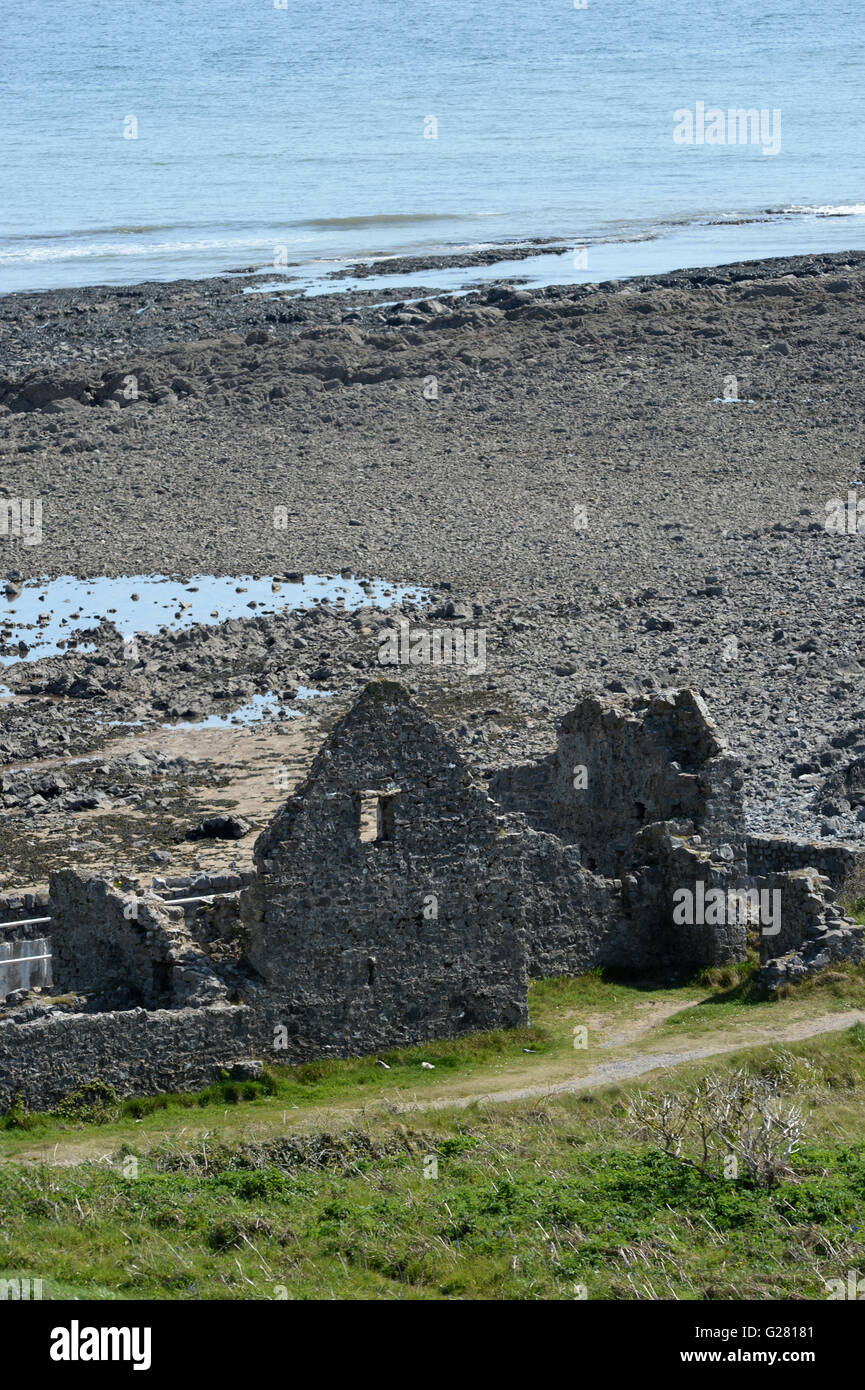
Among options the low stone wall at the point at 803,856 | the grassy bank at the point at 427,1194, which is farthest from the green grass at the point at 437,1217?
the low stone wall at the point at 803,856

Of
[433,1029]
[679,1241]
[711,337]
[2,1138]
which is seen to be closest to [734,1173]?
[679,1241]

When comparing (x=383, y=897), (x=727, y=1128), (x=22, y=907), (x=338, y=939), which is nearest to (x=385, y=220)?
(x=22, y=907)

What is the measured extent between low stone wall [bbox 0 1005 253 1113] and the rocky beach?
10626 millimetres

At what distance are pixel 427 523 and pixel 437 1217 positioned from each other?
136 ft

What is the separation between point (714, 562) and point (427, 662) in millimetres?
10579

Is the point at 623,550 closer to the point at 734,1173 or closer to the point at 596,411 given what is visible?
the point at 596,411

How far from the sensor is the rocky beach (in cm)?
3909

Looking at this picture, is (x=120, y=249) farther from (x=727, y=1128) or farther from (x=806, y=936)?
(x=727, y=1128)

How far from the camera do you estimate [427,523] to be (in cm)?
5828

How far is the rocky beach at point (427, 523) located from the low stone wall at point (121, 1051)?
10626 millimetres

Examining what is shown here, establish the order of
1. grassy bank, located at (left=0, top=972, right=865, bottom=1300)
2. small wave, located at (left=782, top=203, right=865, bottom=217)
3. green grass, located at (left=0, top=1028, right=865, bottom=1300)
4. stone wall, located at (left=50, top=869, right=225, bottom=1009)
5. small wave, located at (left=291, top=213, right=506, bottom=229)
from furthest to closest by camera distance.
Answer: small wave, located at (left=291, top=213, right=506, bottom=229), small wave, located at (left=782, top=203, right=865, bottom=217), stone wall, located at (left=50, top=869, right=225, bottom=1009), grassy bank, located at (left=0, top=972, right=865, bottom=1300), green grass, located at (left=0, top=1028, right=865, bottom=1300)

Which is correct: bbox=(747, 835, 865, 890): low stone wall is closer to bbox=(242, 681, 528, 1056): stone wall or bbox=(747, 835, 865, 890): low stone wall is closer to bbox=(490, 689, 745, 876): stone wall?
bbox=(490, 689, 745, 876): stone wall

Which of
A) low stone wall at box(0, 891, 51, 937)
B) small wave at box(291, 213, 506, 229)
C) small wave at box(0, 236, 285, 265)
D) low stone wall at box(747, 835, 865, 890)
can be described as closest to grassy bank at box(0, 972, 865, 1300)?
low stone wall at box(747, 835, 865, 890)

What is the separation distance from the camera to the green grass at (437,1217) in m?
16.4
